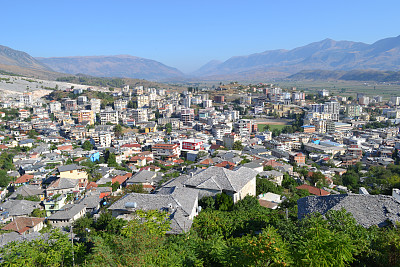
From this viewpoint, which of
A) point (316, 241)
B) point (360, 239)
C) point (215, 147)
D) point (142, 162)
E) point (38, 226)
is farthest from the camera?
point (215, 147)

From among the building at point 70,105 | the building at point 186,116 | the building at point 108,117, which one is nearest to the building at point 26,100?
the building at point 70,105

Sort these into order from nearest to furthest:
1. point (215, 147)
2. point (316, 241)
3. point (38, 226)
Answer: point (316, 241) < point (38, 226) < point (215, 147)

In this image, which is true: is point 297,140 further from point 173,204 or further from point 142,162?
point 173,204

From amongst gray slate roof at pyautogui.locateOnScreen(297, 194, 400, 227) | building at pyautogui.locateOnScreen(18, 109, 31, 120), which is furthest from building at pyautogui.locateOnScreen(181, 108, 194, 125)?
gray slate roof at pyautogui.locateOnScreen(297, 194, 400, 227)

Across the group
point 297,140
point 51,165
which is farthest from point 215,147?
point 51,165

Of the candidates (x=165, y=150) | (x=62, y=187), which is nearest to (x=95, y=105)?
(x=165, y=150)

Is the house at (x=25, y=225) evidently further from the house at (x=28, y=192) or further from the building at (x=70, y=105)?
the building at (x=70, y=105)

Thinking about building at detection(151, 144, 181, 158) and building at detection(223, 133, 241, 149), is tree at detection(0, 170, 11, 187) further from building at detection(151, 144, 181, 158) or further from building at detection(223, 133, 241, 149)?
building at detection(223, 133, 241, 149)
